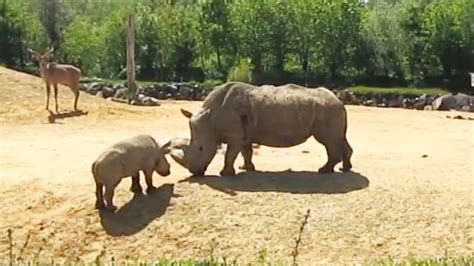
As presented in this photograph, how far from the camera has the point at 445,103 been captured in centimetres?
3531

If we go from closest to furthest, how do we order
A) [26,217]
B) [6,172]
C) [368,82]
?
[26,217] → [6,172] → [368,82]

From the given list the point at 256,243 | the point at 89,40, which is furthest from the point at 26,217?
the point at 89,40

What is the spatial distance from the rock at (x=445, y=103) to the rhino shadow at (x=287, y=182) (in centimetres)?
2257

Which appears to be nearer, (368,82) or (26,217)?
(26,217)

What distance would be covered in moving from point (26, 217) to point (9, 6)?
47.1m

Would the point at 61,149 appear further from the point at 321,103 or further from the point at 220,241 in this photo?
the point at 220,241

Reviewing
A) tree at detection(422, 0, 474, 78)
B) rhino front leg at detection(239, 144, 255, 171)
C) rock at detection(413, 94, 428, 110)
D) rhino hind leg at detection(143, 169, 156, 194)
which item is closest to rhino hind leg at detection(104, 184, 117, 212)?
rhino hind leg at detection(143, 169, 156, 194)

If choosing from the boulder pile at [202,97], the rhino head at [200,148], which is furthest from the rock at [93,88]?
the rhino head at [200,148]

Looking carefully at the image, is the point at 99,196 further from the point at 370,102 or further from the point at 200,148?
the point at 370,102

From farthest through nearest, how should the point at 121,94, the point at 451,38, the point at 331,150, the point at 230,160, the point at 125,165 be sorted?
1. the point at 451,38
2. the point at 121,94
3. the point at 331,150
4. the point at 230,160
5. the point at 125,165

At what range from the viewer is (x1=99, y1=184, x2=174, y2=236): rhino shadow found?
11258mm

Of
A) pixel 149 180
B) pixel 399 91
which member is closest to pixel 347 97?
pixel 399 91

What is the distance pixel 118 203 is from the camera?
11.9m

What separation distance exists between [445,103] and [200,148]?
23.8 meters
